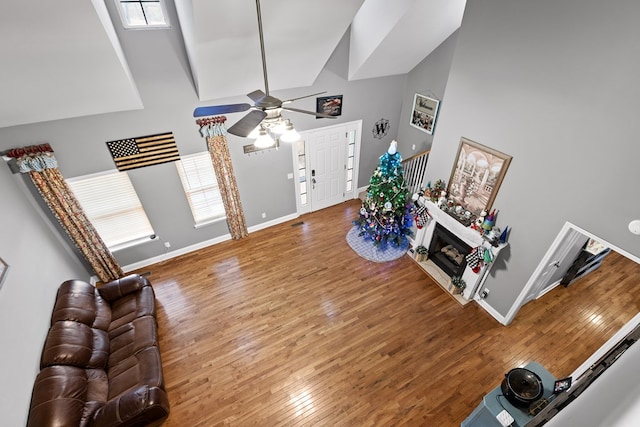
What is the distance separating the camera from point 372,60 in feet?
16.8

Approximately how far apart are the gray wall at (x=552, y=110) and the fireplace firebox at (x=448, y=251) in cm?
72

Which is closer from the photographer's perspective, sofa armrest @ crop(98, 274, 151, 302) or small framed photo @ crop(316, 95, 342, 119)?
sofa armrest @ crop(98, 274, 151, 302)

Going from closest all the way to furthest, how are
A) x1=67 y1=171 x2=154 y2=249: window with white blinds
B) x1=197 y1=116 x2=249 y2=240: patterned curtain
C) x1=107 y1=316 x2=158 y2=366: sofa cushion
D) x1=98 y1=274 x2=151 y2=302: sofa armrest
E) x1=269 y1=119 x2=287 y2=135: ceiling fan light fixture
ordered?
1. x1=269 y1=119 x2=287 y2=135: ceiling fan light fixture
2. x1=107 y1=316 x2=158 y2=366: sofa cushion
3. x1=98 y1=274 x2=151 y2=302: sofa armrest
4. x1=67 y1=171 x2=154 y2=249: window with white blinds
5. x1=197 y1=116 x2=249 y2=240: patterned curtain

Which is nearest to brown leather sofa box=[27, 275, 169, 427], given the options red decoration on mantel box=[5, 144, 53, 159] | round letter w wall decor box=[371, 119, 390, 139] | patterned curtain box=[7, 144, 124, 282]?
patterned curtain box=[7, 144, 124, 282]

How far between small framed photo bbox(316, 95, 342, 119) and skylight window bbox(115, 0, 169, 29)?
2742mm

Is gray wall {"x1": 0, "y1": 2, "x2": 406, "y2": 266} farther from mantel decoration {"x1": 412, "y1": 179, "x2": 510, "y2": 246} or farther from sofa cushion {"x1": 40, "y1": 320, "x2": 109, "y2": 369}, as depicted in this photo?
mantel decoration {"x1": 412, "y1": 179, "x2": 510, "y2": 246}

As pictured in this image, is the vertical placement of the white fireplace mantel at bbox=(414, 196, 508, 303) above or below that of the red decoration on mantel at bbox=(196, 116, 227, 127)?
below

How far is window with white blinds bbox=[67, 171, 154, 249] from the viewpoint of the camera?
15.2ft

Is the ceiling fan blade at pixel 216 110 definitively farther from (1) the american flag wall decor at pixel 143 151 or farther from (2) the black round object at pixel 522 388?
(2) the black round object at pixel 522 388

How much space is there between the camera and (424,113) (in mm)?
6090

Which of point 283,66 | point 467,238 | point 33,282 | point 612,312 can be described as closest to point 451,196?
point 467,238

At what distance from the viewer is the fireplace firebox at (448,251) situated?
15.9ft

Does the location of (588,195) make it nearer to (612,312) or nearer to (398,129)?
(612,312)

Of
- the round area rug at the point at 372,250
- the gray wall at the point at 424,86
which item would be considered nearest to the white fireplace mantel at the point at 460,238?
the round area rug at the point at 372,250
